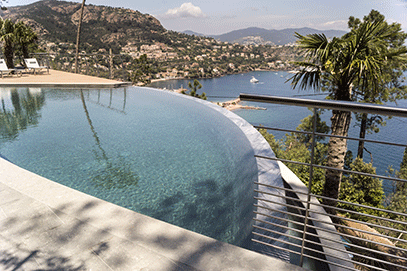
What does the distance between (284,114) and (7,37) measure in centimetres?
5806

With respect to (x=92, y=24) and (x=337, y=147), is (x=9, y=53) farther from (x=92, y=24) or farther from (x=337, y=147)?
(x=92, y=24)

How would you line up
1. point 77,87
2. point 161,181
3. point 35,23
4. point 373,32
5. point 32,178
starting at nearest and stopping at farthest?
point 32,178 → point 161,181 → point 373,32 → point 77,87 → point 35,23

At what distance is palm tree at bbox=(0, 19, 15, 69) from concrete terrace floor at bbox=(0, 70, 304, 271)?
15.7 meters

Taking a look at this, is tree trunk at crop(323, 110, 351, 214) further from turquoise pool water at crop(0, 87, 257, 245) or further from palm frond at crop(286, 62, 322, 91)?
turquoise pool water at crop(0, 87, 257, 245)

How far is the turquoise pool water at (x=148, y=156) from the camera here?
11.5ft

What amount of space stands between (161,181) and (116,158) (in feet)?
4.19

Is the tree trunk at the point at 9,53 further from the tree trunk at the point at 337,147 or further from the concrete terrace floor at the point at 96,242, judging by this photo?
the tree trunk at the point at 337,147

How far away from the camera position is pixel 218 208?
11.5 ft

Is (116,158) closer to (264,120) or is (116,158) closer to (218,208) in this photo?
(218,208)

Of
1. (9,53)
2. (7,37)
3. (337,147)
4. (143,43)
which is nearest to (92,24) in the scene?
(143,43)

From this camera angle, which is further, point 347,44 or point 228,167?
point 347,44

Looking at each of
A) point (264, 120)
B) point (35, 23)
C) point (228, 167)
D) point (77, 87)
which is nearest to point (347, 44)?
point (228, 167)

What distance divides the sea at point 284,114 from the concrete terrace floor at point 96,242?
7.28m

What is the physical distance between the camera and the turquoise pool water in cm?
350
